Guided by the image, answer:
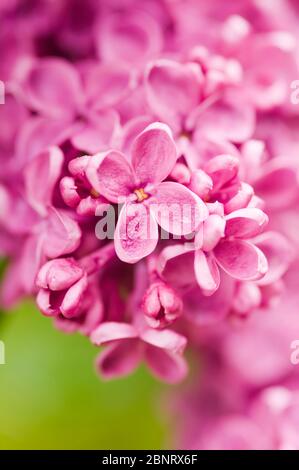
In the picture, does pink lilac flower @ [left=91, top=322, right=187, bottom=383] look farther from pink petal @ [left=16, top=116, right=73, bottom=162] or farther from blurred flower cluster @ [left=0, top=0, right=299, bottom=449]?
pink petal @ [left=16, top=116, right=73, bottom=162]

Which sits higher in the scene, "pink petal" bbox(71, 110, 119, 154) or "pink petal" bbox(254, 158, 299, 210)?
"pink petal" bbox(71, 110, 119, 154)

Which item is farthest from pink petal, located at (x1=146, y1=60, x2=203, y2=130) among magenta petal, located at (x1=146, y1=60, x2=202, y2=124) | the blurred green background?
the blurred green background

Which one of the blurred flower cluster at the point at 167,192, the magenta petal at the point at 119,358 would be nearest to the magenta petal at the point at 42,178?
the blurred flower cluster at the point at 167,192

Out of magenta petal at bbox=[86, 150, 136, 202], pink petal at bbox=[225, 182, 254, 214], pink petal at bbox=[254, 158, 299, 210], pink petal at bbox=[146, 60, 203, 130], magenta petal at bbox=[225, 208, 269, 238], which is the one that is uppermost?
pink petal at bbox=[146, 60, 203, 130]

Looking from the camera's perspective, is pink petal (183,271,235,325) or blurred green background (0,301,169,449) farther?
blurred green background (0,301,169,449)

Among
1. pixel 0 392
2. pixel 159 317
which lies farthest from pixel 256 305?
pixel 0 392

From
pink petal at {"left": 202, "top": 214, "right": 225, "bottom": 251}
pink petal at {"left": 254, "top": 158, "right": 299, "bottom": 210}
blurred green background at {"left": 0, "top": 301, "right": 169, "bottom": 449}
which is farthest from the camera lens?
blurred green background at {"left": 0, "top": 301, "right": 169, "bottom": 449}

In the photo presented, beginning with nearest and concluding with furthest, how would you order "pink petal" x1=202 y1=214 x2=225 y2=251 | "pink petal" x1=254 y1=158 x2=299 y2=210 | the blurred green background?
"pink petal" x1=202 y1=214 x2=225 y2=251 < "pink petal" x1=254 y1=158 x2=299 y2=210 < the blurred green background

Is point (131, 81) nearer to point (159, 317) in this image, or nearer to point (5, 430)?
point (159, 317)
